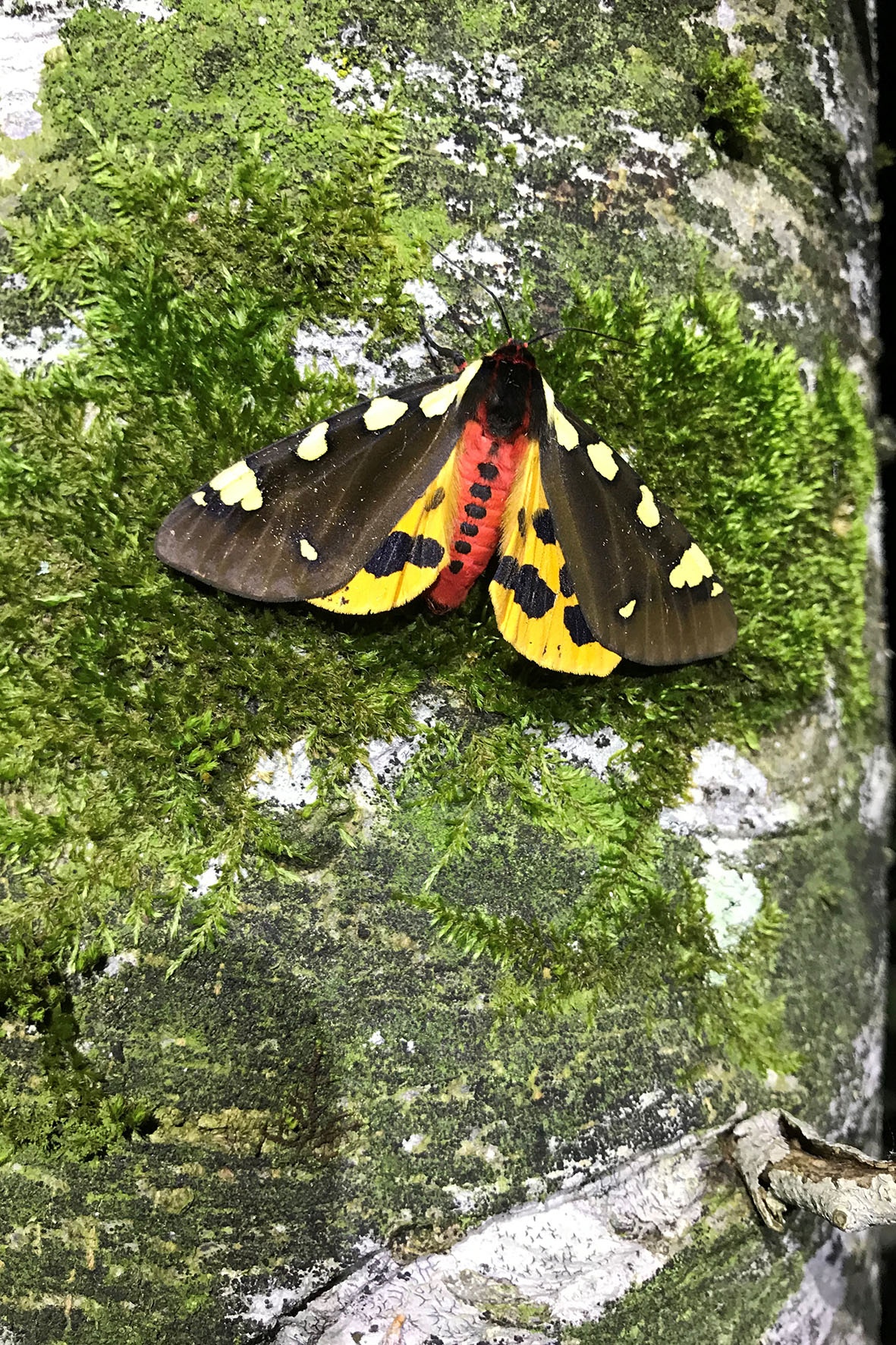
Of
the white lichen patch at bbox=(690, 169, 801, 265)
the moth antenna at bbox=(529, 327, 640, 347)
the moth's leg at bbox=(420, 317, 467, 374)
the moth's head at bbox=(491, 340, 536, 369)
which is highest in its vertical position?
the white lichen patch at bbox=(690, 169, 801, 265)

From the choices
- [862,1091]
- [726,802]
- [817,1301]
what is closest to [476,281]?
[726,802]

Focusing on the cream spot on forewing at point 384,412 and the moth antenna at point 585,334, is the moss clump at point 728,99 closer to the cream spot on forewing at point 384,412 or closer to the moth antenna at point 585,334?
the moth antenna at point 585,334

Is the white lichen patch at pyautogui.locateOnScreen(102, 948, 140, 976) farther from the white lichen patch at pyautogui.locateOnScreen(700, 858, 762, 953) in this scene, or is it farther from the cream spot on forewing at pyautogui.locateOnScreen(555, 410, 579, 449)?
the cream spot on forewing at pyautogui.locateOnScreen(555, 410, 579, 449)

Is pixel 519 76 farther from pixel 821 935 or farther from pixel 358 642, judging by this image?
pixel 821 935

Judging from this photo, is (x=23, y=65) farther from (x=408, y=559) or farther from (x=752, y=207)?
(x=752, y=207)

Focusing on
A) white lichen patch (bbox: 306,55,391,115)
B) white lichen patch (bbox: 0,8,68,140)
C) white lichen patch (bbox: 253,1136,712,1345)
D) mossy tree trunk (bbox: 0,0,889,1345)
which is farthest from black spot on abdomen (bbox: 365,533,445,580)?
white lichen patch (bbox: 253,1136,712,1345)

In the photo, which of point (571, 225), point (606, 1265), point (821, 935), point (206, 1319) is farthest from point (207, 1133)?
point (571, 225)
